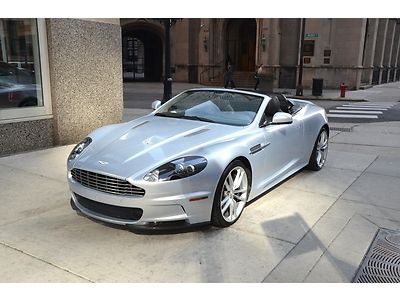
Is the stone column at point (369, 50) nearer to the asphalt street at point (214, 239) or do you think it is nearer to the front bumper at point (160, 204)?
the asphalt street at point (214, 239)

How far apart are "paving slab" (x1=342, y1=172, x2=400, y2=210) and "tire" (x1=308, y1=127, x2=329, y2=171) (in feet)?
2.16

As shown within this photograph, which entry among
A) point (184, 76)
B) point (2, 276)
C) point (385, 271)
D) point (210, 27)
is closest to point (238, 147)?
point (385, 271)

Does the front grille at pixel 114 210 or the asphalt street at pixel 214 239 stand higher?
the front grille at pixel 114 210

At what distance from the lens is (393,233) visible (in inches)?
163

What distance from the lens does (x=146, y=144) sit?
13.4 ft

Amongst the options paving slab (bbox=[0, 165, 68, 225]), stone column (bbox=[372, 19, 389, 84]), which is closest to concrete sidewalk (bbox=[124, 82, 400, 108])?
stone column (bbox=[372, 19, 389, 84])

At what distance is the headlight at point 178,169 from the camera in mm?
3619

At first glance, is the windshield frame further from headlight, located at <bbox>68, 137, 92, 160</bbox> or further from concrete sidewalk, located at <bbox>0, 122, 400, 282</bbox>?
headlight, located at <bbox>68, 137, 92, 160</bbox>

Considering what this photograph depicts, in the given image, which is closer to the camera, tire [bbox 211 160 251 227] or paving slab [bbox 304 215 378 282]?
paving slab [bbox 304 215 378 282]

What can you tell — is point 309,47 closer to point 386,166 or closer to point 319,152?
point 386,166

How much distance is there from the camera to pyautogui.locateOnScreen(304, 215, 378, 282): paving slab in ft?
10.8

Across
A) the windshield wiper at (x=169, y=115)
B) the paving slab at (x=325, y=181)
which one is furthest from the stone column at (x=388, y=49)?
the windshield wiper at (x=169, y=115)

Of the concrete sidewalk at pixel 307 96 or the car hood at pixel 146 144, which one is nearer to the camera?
the car hood at pixel 146 144

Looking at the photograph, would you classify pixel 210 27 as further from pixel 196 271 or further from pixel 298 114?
pixel 196 271
